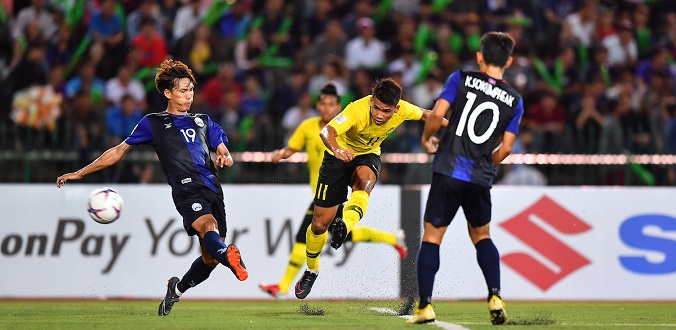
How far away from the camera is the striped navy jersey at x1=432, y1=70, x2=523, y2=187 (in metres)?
7.90

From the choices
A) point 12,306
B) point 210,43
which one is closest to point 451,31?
point 210,43

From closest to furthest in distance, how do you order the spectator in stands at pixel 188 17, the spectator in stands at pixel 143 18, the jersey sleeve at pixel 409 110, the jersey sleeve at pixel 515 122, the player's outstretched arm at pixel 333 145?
the jersey sleeve at pixel 515 122
the player's outstretched arm at pixel 333 145
the jersey sleeve at pixel 409 110
the spectator in stands at pixel 143 18
the spectator in stands at pixel 188 17

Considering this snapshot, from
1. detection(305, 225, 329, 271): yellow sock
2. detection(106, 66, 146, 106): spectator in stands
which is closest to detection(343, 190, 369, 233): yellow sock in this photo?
detection(305, 225, 329, 271): yellow sock

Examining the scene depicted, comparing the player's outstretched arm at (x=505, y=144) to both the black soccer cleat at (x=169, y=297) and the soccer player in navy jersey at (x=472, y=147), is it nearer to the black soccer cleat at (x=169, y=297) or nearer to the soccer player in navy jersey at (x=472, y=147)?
the soccer player in navy jersey at (x=472, y=147)

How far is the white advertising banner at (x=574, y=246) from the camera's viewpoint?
1364 centimetres

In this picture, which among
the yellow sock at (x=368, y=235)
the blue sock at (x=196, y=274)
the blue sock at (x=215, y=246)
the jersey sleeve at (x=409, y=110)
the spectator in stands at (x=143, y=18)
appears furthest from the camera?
the spectator in stands at (x=143, y=18)

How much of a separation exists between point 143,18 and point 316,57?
8.93 ft

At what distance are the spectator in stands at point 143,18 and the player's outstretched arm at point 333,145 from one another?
8.17 metres

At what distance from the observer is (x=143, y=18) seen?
1712 centimetres

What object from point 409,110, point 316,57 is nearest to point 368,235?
point 409,110

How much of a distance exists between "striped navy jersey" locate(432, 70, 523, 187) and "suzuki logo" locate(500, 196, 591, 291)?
19.4 ft

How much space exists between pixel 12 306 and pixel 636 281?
24.2 ft

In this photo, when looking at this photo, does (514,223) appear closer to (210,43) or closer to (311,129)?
(311,129)

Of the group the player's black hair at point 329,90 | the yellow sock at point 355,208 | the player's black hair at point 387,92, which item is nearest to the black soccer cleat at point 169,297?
the yellow sock at point 355,208
